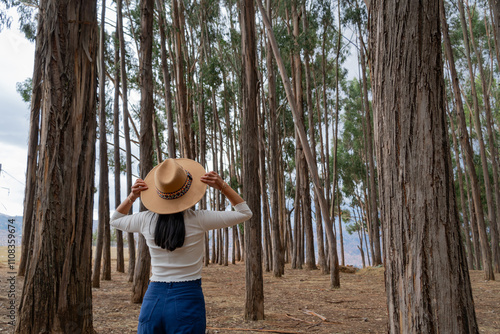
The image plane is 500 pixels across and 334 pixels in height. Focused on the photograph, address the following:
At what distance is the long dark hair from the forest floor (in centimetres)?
295

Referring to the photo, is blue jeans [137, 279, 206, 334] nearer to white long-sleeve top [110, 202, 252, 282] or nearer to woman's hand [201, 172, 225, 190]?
white long-sleeve top [110, 202, 252, 282]

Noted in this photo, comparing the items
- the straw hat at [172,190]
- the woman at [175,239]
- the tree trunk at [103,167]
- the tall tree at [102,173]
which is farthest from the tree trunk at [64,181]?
the tree trunk at [103,167]

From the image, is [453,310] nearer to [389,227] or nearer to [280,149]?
[389,227]

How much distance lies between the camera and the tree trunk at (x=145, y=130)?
6078 mm

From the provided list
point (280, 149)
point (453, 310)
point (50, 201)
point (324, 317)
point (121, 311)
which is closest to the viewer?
point (453, 310)

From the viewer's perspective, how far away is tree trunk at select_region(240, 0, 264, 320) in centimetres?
506

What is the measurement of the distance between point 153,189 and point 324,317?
3.91 meters

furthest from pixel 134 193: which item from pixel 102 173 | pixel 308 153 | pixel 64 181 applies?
pixel 102 173

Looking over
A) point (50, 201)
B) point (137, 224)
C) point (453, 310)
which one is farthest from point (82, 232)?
point (453, 310)

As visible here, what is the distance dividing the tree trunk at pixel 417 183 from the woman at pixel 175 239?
836 millimetres

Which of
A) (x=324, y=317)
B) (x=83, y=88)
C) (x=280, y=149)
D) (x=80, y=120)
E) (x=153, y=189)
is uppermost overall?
(x=280, y=149)

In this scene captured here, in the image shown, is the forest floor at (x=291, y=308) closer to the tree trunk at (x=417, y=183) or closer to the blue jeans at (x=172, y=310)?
the tree trunk at (x=417, y=183)

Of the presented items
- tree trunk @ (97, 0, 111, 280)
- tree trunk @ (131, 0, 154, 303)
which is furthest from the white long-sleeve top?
tree trunk @ (97, 0, 111, 280)

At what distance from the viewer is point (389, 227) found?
2205 mm
